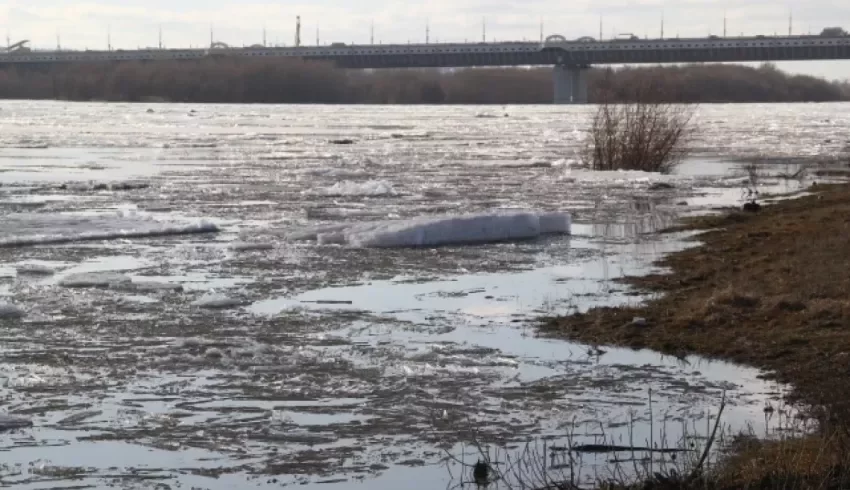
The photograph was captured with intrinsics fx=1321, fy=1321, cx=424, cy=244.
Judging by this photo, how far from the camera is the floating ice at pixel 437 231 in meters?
15.9

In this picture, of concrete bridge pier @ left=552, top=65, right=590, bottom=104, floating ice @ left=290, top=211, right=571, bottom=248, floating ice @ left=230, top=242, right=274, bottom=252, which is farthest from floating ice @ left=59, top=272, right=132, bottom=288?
concrete bridge pier @ left=552, top=65, right=590, bottom=104

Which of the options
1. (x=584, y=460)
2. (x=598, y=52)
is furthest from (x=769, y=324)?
(x=598, y=52)

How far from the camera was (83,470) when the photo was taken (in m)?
6.57

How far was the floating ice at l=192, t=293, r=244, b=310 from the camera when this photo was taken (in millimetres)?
11258

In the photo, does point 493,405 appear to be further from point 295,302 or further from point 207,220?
point 207,220

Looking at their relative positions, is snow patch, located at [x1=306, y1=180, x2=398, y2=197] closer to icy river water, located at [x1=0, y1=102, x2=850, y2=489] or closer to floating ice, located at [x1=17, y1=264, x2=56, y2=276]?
icy river water, located at [x1=0, y1=102, x2=850, y2=489]

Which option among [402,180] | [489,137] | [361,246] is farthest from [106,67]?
[361,246]

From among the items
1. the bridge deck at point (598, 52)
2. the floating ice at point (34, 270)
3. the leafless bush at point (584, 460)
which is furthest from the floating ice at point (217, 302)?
the bridge deck at point (598, 52)

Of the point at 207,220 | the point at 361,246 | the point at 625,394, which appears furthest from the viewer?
the point at 207,220

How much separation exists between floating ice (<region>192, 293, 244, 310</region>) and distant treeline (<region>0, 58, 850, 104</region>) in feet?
377

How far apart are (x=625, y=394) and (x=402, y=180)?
20.3 meters

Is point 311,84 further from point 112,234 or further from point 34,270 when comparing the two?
point 34,270

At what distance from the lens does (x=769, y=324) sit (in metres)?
10.1

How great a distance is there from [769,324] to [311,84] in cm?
13149
